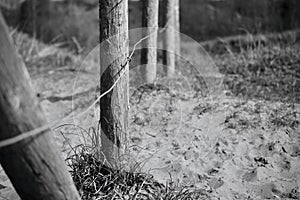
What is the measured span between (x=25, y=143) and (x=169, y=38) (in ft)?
11.2

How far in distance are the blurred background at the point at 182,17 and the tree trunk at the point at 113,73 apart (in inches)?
167

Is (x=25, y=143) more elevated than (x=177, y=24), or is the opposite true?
(x=177, y=24)

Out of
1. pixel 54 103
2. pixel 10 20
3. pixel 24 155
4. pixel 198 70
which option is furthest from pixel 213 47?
pixel 24 155

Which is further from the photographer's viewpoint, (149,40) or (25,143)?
(149,40)

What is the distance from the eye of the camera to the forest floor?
3.14 metres

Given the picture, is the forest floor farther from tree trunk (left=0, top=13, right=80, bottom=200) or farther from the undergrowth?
tree trunk (left=0, top=13, right=80, bottom=200)

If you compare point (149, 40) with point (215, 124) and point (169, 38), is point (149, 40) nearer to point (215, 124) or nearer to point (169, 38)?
point (169, 38)

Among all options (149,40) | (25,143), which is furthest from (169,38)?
(25,143)

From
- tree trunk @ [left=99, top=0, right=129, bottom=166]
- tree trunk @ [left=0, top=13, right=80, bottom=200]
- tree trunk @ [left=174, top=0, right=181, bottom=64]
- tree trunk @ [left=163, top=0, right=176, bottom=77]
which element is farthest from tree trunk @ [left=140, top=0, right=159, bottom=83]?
tree trunk @ [left=0, top=13, right=80, bottom=200]

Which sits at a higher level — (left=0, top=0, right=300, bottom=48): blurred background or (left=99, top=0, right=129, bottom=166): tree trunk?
(left=0, top=0, right=300, bottom=48): blurred background

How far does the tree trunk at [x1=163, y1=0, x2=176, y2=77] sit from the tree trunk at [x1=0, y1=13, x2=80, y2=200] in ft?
10.0

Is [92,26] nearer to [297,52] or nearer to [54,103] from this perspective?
[54,103]

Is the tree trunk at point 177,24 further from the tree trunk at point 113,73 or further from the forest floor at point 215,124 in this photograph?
the tree trunk at point 113,73

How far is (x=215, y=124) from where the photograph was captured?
3.77 m
